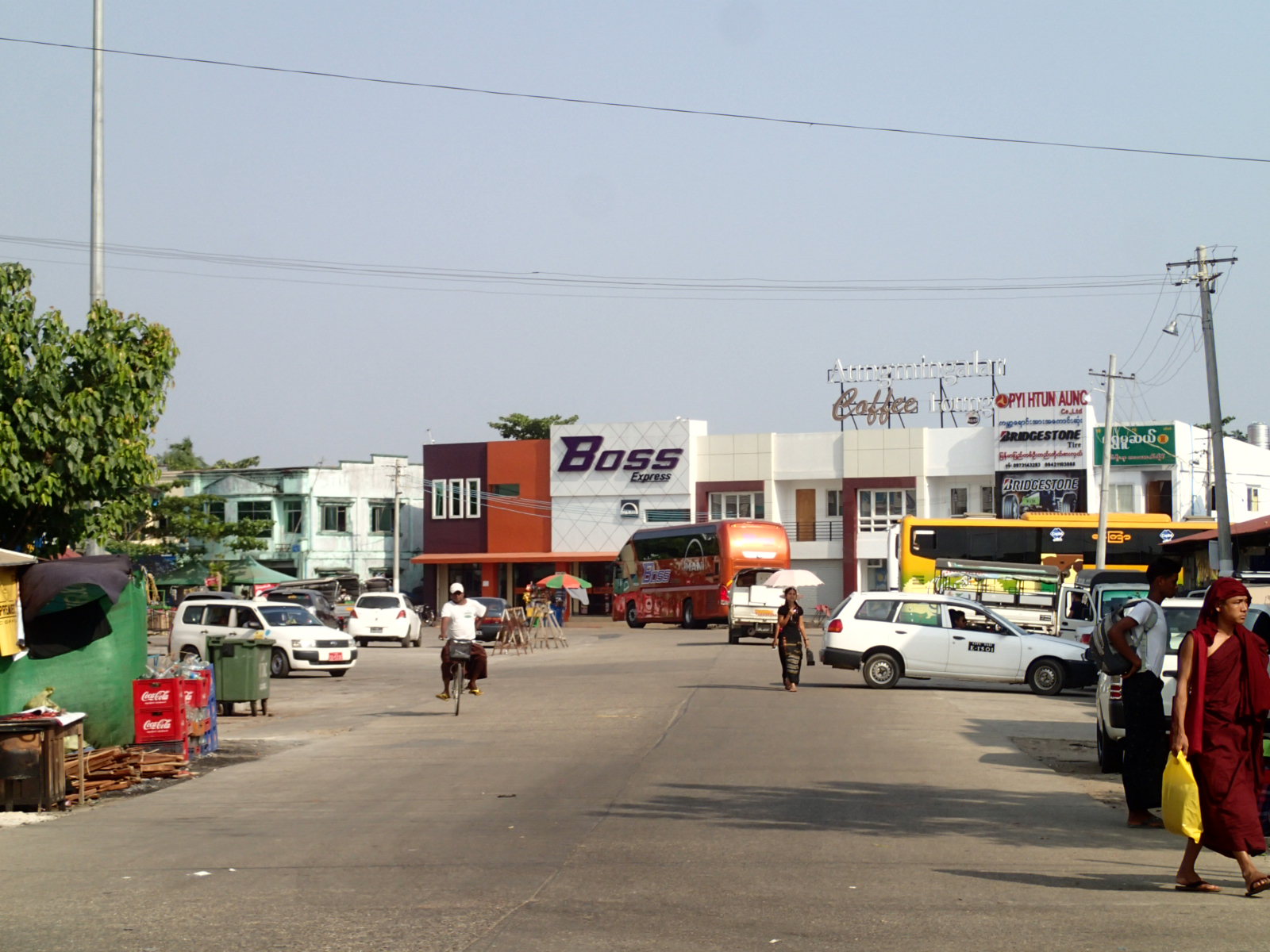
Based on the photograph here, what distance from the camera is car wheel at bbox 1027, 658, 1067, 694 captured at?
24.5 metres

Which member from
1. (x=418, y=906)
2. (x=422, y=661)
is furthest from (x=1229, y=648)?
(x=422, y=661)

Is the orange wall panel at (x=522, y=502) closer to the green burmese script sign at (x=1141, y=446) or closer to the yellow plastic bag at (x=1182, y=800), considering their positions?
the green burmese script sign at (x=1141, y=446)

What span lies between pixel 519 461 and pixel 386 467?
25.0ft

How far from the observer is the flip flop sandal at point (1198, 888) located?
7871mm

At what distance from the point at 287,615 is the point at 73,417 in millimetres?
16121

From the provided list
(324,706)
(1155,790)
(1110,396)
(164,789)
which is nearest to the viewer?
(1155,790)

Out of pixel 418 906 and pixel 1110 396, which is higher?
pixel 1110 396

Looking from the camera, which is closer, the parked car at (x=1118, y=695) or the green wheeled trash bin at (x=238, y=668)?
the parked car at (x=1118, y=695)

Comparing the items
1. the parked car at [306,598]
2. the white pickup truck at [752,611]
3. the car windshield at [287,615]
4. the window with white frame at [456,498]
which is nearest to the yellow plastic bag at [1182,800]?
the car windshield at [287,615]

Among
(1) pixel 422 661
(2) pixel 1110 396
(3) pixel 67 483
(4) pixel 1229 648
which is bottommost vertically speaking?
(1) pixel 422 661

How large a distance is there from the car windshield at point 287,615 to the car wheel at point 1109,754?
20227 millimetres

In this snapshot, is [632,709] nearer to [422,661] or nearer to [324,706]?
[324,706]

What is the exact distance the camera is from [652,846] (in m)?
9.35

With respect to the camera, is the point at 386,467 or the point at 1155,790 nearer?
the point at 1155,790
